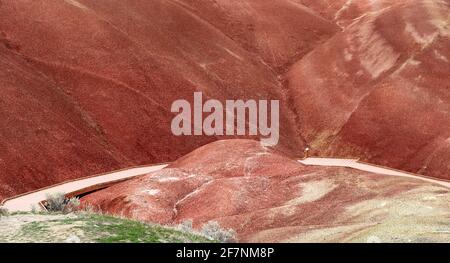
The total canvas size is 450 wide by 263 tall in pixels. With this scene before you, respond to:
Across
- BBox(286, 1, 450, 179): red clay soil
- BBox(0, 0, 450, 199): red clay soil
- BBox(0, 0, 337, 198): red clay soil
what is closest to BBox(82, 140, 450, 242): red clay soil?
BBox(0, 0, 337, 198): red clay soil

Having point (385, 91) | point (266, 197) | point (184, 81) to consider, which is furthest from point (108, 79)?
point (266, 197)

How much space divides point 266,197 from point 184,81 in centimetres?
3749

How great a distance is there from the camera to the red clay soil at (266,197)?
2539cm

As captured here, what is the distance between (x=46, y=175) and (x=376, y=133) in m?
35.6

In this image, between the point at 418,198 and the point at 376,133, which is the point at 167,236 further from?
the point at 376,133

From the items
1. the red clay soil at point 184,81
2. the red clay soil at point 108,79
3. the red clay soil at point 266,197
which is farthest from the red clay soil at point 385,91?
the red clay soil at point 266,197

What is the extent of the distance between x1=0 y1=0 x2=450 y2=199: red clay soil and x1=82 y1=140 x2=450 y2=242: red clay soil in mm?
12378

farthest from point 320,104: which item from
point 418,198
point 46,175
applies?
point 418,198

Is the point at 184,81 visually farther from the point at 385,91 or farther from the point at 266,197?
the point at 266,197

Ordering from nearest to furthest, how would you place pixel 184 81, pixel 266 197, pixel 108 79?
pixel 266 197
pixel 108 79
pixel 184 81

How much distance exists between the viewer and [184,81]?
69000 mm

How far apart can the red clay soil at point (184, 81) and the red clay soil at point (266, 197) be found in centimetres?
1238

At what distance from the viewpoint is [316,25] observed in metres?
97.0

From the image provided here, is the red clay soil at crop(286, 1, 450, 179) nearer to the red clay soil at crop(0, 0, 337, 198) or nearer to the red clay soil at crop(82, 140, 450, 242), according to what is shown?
the red clay soil at crop(0, 0, 337, 198)
